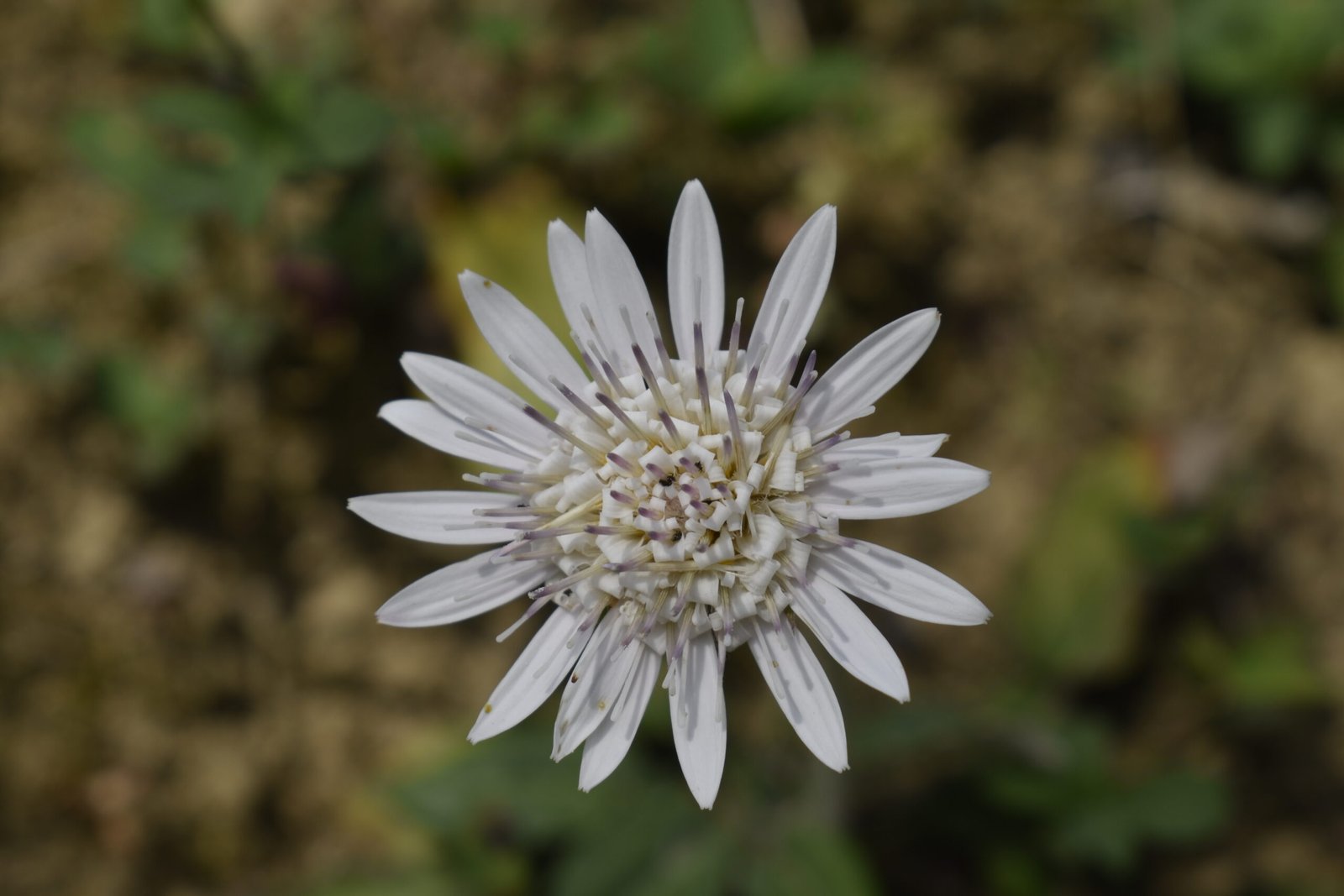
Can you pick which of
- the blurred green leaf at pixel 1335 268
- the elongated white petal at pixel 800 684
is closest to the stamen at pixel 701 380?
the elongated white petal at pixel 800 684

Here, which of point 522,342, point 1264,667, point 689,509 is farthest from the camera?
point 1264,667

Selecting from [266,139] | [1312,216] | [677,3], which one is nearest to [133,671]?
[266,139]

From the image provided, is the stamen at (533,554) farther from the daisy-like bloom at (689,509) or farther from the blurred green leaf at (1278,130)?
the blurred green leaf at (1278,130)

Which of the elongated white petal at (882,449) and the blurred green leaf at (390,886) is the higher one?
the elongated white petal at (882,449)

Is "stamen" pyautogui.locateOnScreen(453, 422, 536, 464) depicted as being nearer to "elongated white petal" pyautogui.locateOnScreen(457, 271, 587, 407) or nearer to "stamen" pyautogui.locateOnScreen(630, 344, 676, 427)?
"elongated white petal" pyautogui.locateOnScreen(457, 271, 587, 407)

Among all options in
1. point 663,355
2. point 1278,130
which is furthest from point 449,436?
point 1278,130

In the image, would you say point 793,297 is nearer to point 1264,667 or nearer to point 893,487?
point 893,487

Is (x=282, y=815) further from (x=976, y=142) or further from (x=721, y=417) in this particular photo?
(x=976, y=142)
